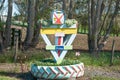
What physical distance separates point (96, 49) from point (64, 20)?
8.15 metres

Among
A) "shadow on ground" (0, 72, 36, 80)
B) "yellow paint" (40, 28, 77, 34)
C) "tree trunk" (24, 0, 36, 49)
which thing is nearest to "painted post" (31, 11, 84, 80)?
"yellow paint" (40, 28, 77, 34)

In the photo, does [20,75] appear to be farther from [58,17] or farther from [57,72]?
[58,17]

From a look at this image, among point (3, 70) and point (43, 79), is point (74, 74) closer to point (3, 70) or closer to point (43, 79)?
point (43, 79)

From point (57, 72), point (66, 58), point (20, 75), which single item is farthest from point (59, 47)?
point (66, 58)

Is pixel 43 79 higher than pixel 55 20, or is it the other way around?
pixel 55 20

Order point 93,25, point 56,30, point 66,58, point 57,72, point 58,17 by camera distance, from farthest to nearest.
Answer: point 93,25 < point 66,58 < point 56,30 < point 58,17 < point 57,72

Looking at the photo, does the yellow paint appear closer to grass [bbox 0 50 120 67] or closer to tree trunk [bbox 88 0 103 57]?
grass [bbox 0 50 120 67]

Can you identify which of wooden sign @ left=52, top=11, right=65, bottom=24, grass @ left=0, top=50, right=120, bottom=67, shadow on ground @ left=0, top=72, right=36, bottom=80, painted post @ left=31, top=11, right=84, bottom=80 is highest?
wooden sign @ left=52, top=11, right=65, bottom=24

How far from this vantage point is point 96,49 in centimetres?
2008

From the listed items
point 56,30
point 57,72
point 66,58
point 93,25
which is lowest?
point 66,58

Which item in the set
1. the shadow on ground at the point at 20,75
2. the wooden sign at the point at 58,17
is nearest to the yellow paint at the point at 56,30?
the wooden sign at the point at 58,17

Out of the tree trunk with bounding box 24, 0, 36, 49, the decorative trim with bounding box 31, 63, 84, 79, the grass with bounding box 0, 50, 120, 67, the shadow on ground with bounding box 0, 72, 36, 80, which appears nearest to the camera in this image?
the decorative trim with bounding box 31, 63, 84, 79

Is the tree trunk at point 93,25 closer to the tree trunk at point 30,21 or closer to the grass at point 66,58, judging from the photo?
the tree trunk at point 30,21

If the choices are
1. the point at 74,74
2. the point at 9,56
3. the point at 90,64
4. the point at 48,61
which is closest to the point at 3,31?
the point at 9,56
